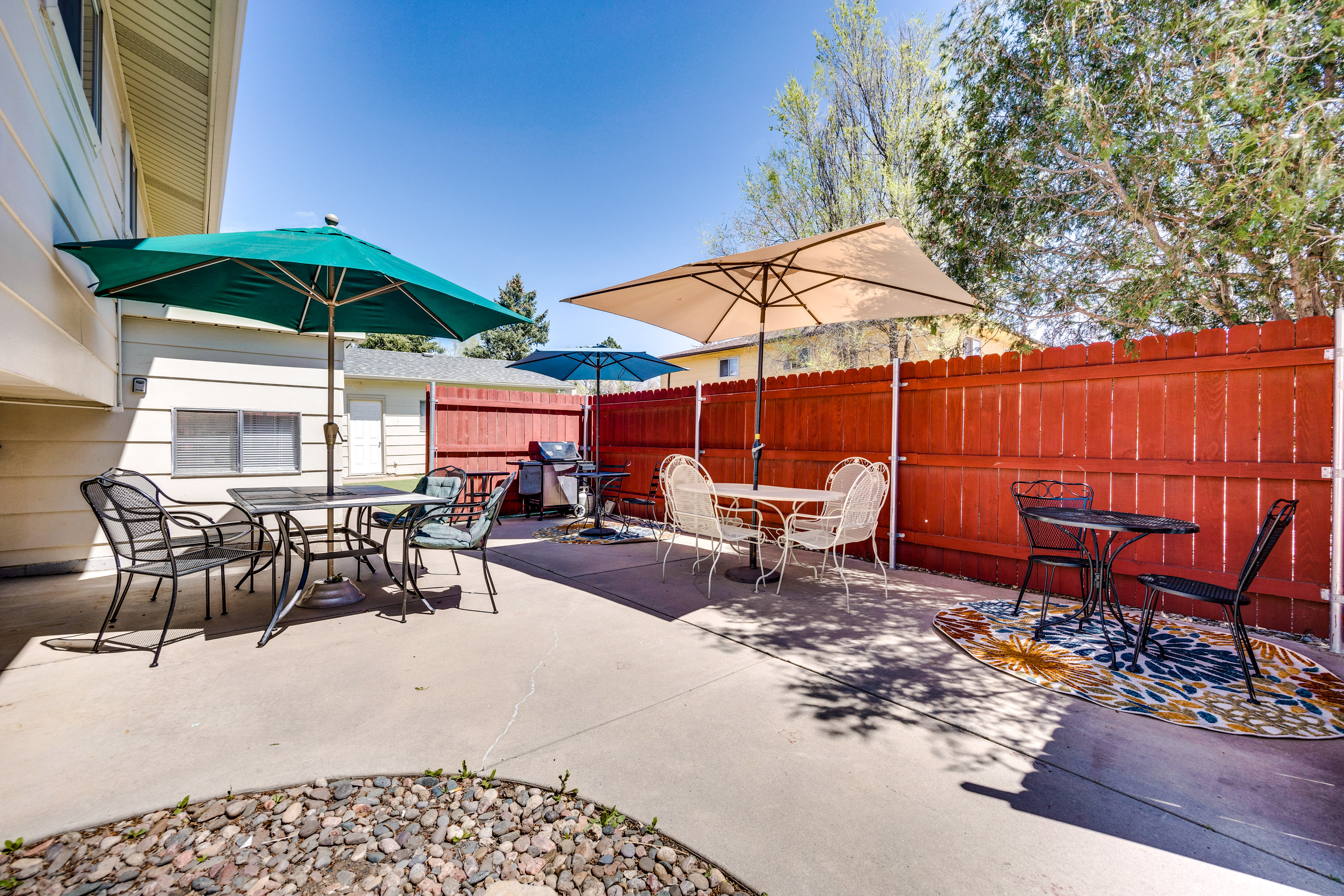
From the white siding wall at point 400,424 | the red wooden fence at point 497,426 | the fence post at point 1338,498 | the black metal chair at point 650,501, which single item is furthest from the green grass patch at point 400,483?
the fence post at point 1338,498

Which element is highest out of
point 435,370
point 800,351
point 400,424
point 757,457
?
point 435,370

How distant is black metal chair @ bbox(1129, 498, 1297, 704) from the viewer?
8.70 feet

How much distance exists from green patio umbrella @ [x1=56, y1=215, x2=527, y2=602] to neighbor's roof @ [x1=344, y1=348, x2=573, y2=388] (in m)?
8.90

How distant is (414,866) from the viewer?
1.55 m

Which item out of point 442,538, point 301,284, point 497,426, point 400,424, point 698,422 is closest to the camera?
point 301,284

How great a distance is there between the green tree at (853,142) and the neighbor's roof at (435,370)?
23.0 ft

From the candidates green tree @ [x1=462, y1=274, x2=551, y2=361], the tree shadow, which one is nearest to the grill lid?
the tree shadow

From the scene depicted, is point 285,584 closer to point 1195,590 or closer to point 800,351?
point 1195,590

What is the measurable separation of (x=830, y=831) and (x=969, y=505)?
3990mm

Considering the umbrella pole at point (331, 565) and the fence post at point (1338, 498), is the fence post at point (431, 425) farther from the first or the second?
the fence post at point (1338, 498)

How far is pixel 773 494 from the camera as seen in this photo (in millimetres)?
4516

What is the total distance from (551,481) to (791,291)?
201 inches

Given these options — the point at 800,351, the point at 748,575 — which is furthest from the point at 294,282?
the point at 800,351

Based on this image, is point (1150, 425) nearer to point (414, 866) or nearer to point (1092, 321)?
point (1092, 321)
